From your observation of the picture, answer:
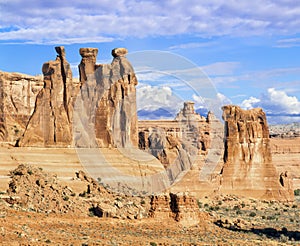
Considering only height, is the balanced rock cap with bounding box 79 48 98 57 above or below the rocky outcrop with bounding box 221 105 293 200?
above

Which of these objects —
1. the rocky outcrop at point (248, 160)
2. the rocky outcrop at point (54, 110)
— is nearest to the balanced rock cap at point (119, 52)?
the rocky outcrop at point (54, 110)

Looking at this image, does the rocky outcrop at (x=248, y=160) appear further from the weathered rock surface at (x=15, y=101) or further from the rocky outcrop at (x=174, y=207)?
the rocky outcrop at (x=174, y=207)

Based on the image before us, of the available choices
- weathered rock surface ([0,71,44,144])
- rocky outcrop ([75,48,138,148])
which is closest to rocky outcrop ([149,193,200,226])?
rocky outcrop ([75,48,138,148])

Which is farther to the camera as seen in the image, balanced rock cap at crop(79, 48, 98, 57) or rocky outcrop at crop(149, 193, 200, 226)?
balanced rock cap at crop(79, 48, 98, 57)

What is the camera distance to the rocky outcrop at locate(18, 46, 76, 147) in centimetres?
6500

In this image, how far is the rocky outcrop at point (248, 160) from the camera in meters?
82.5

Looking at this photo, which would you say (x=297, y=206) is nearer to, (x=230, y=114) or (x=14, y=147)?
(x=230, y=114)

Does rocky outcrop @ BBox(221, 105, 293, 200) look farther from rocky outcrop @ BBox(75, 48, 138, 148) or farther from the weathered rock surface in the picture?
the weathered rock surface

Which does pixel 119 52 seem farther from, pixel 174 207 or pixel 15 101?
pixel 174 207

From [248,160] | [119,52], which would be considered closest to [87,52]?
[119,52]

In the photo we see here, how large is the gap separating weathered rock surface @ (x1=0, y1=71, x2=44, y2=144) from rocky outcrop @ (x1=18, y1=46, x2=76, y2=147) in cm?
947

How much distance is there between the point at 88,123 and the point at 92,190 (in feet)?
51.4

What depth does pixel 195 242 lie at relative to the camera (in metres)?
41.3

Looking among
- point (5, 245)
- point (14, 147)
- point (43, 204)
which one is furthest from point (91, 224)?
point (14, 147)
